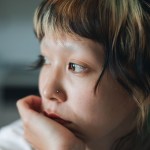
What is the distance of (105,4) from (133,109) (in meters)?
0.24

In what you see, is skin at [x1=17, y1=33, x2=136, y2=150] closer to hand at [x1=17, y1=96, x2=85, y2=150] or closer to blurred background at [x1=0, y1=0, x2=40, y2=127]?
hand at [x1=17, y1=96, x2=85, y2=150]

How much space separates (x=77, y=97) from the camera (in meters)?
0.81

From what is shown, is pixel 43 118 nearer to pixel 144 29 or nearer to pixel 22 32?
pixel 144 29

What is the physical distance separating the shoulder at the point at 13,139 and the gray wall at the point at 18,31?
2.70ft

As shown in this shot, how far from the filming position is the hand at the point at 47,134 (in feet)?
2.73

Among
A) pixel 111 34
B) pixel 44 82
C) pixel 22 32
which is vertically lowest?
pixel 22 32

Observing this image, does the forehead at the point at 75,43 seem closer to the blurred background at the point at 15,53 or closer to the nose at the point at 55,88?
the nose at the point at 55,88

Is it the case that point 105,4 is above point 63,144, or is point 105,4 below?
above

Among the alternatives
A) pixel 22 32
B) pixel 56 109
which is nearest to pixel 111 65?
pixel 56 109

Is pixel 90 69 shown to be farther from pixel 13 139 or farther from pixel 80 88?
pixel 13 139

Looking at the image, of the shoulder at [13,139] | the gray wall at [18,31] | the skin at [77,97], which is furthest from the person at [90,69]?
the gray wall at [18,31]

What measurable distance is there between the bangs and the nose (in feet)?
0.29

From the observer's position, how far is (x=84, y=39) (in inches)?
30.8

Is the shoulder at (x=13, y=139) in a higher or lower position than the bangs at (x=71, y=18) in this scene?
lower
